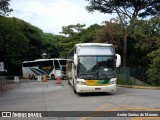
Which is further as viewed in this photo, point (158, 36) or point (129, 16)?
point (129, 16)

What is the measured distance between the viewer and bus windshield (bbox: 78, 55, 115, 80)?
902 inches

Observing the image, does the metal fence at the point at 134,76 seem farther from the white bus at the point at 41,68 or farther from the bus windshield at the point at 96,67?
the white bus at the point at 41,68

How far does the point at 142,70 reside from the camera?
120ft

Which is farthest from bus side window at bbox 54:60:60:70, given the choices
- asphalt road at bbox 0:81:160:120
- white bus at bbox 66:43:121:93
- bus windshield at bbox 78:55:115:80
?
bus windshield at bbox 78:55:115:80

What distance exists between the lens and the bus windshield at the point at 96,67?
75.2 feet

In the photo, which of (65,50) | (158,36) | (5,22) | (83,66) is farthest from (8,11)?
(65,50)

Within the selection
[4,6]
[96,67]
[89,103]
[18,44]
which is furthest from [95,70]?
[18,44]

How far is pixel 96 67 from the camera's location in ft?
75.6

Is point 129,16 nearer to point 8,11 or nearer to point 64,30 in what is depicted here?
point 8,11

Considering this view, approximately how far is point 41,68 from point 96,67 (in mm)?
Answer: 32804

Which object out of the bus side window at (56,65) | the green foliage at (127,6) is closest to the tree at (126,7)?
the green foliage at (127,6)

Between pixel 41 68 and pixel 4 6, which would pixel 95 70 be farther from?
pixel 41 68

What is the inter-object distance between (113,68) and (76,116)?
9.93 meters

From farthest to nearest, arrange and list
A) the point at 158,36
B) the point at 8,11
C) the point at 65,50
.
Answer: the point at 65,50, the point at 158,36, the point at 8,11
